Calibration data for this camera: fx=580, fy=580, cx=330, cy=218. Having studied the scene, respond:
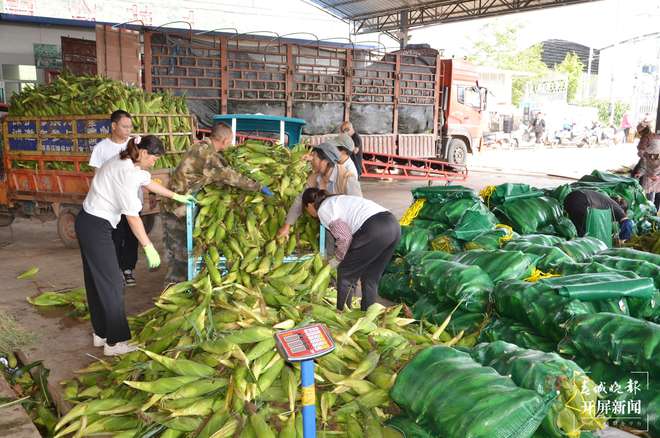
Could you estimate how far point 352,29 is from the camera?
26.0m

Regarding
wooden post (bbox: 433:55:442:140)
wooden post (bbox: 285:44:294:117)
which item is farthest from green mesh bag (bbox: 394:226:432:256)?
wooden post (bbox: 433:55:442:140)

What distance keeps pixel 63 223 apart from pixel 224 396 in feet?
18.5

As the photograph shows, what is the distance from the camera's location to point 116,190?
4.00m

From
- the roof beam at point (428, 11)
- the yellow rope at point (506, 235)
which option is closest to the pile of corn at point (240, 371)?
the yellow rope at point (506, 235)

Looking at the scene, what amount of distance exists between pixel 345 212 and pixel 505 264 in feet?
4.31

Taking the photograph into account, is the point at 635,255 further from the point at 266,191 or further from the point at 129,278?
the point at 129,278

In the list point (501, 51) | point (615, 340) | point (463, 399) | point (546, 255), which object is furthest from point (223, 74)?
point (501, 51)

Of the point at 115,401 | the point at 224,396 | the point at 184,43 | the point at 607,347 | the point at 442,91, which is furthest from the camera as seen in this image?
the point at 442,91

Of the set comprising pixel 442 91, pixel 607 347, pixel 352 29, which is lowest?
pixel 607 347

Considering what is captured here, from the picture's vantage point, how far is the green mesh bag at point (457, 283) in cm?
416

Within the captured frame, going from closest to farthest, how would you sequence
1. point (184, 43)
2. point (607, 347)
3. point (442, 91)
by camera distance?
point (607, 347), point (184, 43), point (442, 91)

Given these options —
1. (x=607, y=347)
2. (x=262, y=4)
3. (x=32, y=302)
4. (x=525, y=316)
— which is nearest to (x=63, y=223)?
(x=32, y=302)

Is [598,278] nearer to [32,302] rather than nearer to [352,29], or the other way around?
[32,302]

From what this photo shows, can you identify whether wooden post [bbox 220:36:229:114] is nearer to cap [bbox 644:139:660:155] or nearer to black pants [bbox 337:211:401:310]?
cap [bbox 644:139:660:155]
